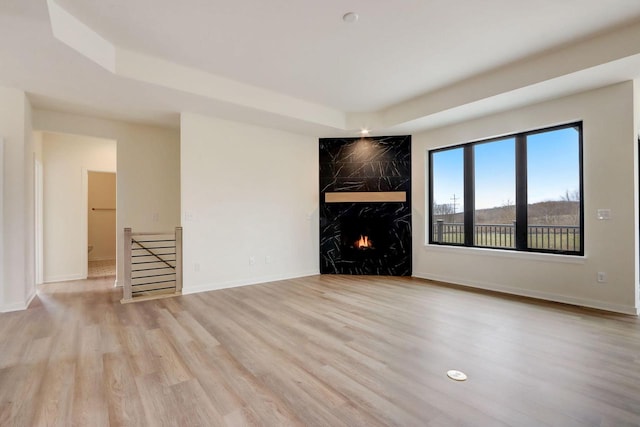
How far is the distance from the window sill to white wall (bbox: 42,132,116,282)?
6.25 meters

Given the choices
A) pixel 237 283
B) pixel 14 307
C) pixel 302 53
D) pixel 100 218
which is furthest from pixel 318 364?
pixel 100 218

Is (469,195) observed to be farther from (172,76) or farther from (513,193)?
(172,76)

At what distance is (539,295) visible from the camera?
13.7 ft

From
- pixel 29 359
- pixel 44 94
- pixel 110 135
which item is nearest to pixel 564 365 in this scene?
pixel 29 359

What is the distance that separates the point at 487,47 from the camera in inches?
131

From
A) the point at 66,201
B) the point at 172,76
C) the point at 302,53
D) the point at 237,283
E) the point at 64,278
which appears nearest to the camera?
the point at 302,53

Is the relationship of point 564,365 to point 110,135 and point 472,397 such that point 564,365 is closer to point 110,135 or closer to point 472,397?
point 472,397

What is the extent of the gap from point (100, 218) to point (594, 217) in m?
10.3

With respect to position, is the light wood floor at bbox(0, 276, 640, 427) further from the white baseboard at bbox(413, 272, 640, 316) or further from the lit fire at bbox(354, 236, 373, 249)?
the lit fire at bbox(354, 236, 373, 249)

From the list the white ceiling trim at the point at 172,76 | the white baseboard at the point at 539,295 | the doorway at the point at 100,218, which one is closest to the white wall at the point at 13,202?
the white ceiling trim at the point at 172,76

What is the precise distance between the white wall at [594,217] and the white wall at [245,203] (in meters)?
3.23

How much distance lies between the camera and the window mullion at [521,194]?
446 centimetres

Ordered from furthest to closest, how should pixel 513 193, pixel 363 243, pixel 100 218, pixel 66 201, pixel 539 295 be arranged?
pixel 100 218 < pixel 363 243 < pixel 66 201 < pixel 513 193 < pixel 539 295

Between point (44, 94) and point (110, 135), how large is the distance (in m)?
1.28
